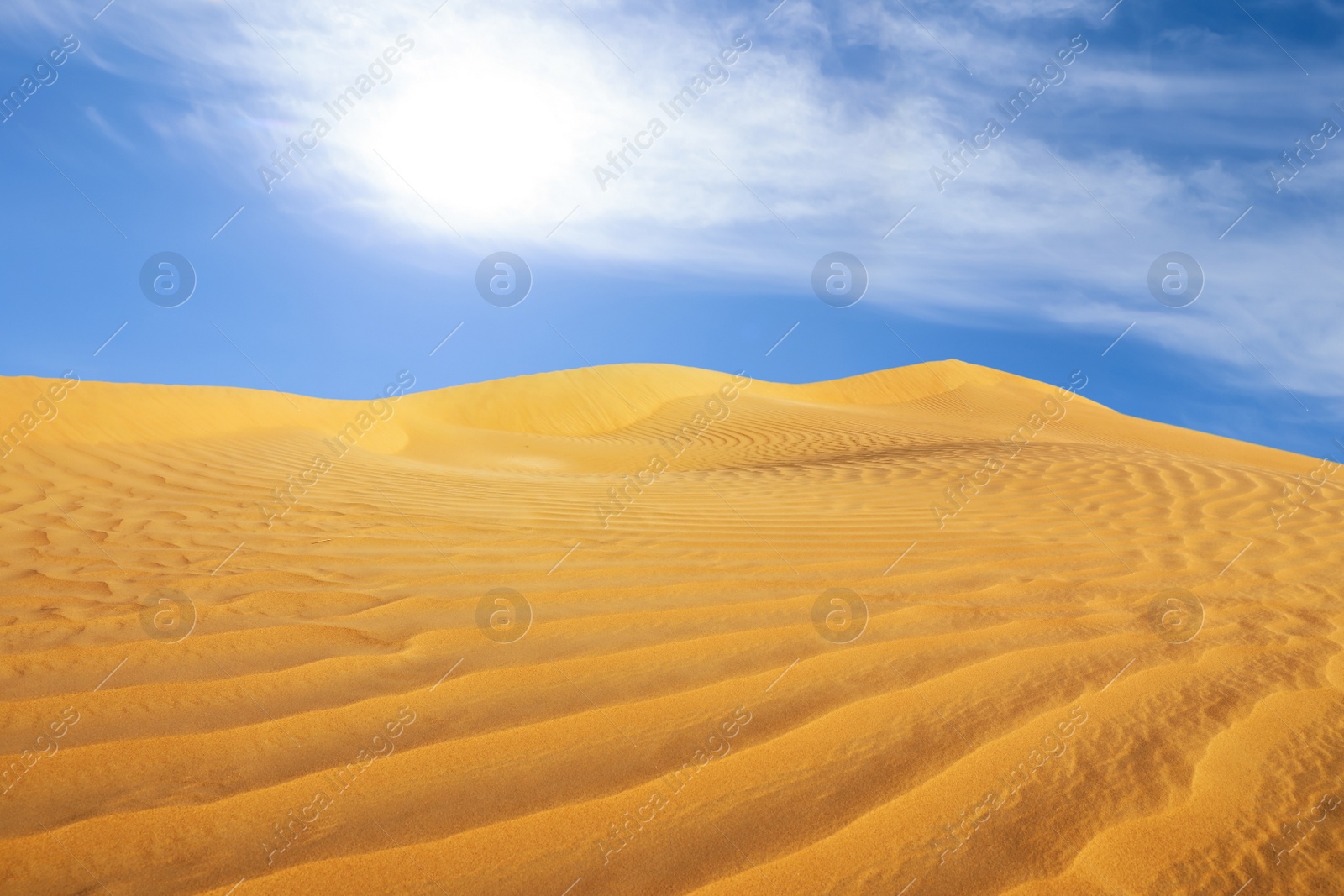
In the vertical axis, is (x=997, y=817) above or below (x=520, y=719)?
below

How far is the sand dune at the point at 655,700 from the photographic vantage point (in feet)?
4.81

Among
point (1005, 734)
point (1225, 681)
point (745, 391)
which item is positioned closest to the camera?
point (1005, 734)

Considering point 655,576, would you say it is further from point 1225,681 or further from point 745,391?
point 745,391

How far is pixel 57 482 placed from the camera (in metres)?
5.04

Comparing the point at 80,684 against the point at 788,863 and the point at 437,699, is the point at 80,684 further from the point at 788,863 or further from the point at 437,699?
the point at 788,863

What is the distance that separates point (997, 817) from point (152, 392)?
11.6 metres

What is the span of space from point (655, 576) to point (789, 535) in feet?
4.24

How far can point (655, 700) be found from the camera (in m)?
2.06

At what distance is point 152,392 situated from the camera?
10.0 m

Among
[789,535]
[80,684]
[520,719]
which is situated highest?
[789,535]

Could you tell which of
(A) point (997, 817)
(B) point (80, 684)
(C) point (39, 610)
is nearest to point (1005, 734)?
(A) point (997, 817)

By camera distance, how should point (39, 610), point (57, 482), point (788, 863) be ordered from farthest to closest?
point (57, 482), point (39, 610), point (788, 863)

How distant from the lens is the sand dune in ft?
4.81

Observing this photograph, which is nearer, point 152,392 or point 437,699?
point 437,699
